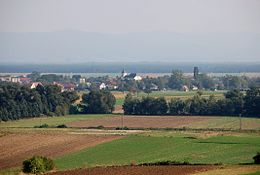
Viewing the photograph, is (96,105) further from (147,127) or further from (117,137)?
(117,137)

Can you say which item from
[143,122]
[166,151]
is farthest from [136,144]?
[143,122]

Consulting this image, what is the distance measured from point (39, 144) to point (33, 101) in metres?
29.6

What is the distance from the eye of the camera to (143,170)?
111ft

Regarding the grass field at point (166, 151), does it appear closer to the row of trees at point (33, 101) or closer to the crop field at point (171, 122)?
the crop field at point (171, 122)

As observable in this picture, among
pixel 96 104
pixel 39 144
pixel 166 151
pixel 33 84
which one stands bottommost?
pixel 39 144

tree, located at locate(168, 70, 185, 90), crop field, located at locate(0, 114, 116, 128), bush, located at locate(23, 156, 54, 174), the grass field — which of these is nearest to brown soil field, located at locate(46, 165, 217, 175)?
bush, located at locate(23, 156, 54, 174)

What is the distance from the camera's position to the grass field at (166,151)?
3912 centimetres

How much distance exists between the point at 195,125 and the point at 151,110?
518 inches

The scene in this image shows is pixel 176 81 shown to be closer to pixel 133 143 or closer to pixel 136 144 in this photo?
pixel 133 143

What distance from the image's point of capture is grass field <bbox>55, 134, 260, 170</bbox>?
3912 centimetres

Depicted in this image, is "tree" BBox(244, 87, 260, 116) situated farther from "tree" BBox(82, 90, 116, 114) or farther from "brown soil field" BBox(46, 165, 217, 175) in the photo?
"brown soil field" BBox(46, 165, 217, 175)

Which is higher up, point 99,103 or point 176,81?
point 176,81

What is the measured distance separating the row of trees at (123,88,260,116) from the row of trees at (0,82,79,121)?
6922mm

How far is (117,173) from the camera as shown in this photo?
1302 inches
